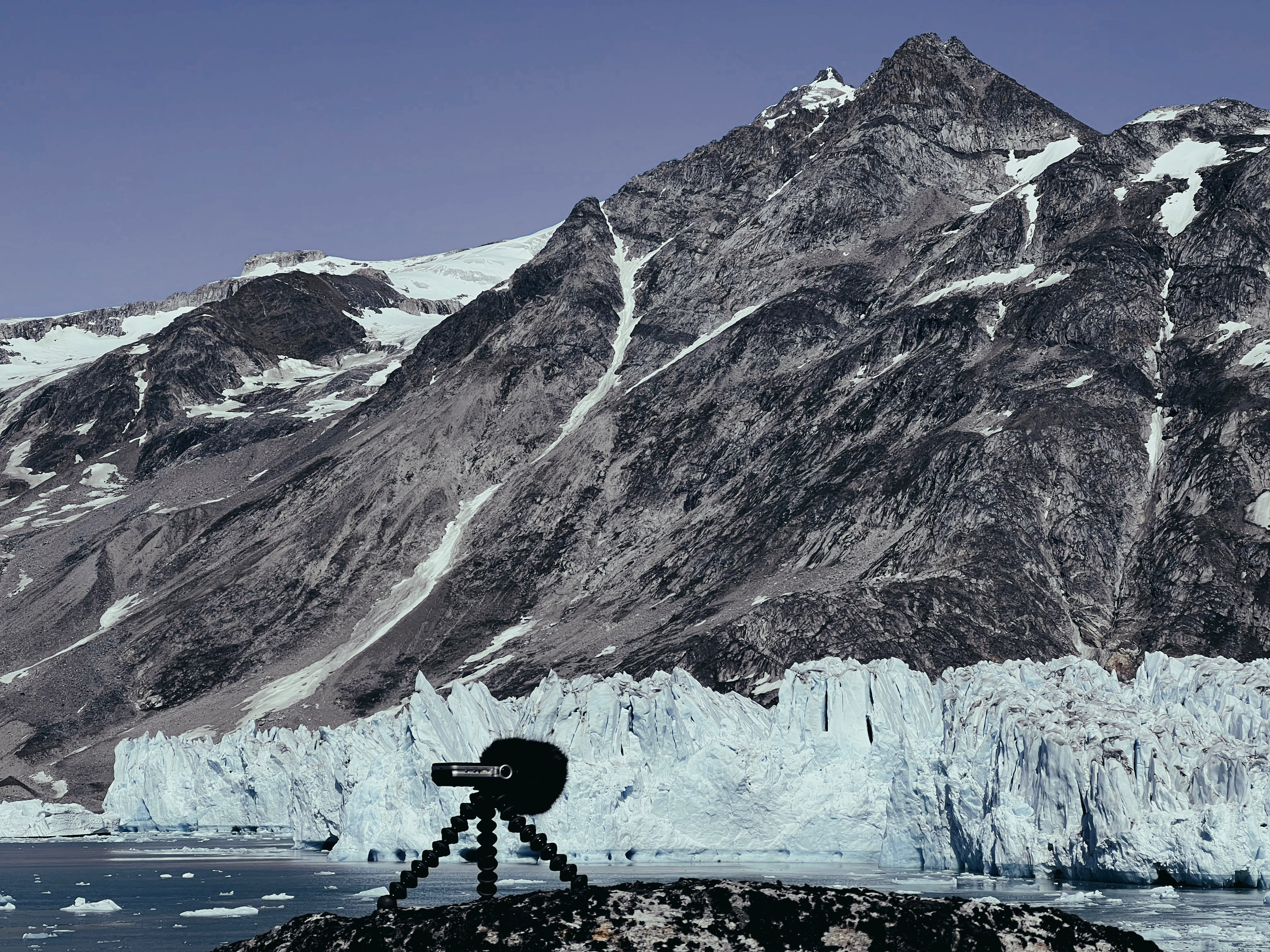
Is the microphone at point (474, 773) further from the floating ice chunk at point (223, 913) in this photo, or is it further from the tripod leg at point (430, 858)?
the floating ice chunk at point (223, 913)

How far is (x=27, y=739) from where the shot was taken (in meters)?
200

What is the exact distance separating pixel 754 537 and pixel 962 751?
395 ft

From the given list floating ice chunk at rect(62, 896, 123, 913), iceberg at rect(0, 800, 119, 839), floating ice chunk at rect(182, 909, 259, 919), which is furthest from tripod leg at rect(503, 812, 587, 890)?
iceberg at rect(0, 800, 119, 839)

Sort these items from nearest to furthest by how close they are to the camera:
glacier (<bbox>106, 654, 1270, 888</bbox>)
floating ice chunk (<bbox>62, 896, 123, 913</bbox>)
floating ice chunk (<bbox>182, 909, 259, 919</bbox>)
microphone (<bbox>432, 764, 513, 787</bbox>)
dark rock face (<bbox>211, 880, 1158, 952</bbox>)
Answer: microphone (<bbox>432, 764, 513, 787</bbox>)
dark rock face (<bbox>211, 880, 1158, 952</bbox>)
glacier (<bbox>106, 654, 1270, 888</bbox>)
floating ice chunk (<bbox>182, 909, 259, 919</bbox>)
floating ice chunk (<bbox>62, 896, 123, 913</bbox>)

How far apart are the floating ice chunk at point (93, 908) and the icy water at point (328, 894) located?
0.57 metres

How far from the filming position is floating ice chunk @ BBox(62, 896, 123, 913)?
71.5 metres

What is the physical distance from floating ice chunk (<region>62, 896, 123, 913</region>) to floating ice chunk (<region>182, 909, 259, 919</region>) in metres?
4.27

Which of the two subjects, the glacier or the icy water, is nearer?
the icy water

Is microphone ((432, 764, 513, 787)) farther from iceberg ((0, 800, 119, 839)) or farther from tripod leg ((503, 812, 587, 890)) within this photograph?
iceberg ((0, 800, 119, 839))

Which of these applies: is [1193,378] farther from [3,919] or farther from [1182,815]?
[3,919]

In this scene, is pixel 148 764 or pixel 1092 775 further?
pixel 148 764

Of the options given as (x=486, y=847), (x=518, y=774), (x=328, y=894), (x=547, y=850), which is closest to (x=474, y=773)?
(x=518, y=774)

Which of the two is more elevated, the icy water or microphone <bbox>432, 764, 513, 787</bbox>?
microphone <bbox>432, 764, 513, 787</bbox>

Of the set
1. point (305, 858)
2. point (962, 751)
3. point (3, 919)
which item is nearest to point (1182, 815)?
point (962, 751)
